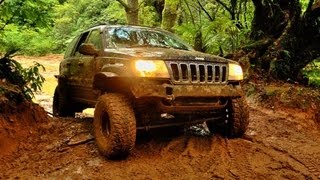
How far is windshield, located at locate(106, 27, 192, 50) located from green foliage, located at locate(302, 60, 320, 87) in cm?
450

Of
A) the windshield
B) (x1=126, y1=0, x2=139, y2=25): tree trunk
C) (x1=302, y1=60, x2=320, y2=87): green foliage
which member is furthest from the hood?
(x1=126, y1=0, x2=139, y2=25): tree trunk

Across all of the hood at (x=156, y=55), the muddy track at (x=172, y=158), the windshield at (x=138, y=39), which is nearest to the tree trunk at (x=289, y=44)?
the muddy track at (x=172, y=158)

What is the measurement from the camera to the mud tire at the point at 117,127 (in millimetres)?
5031

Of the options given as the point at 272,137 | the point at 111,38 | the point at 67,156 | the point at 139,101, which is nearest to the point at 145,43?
the point at 111,38

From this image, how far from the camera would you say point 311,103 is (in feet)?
27.4

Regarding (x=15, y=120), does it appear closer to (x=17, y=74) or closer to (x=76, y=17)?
(x=17, y=74)

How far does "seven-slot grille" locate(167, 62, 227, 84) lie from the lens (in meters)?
5.29

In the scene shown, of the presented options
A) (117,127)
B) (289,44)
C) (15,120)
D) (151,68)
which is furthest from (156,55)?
(289,44)

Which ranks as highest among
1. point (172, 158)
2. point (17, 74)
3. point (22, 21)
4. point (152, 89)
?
point (22, 21)

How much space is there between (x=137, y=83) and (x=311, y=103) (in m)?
4.78

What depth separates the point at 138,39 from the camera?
6559 millimetres

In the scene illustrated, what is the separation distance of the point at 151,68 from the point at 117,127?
0.88 metres

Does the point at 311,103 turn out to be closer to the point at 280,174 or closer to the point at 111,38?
the point at 280,174

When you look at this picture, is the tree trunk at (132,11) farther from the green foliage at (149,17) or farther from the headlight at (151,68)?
→ the headlight at (151,68)
